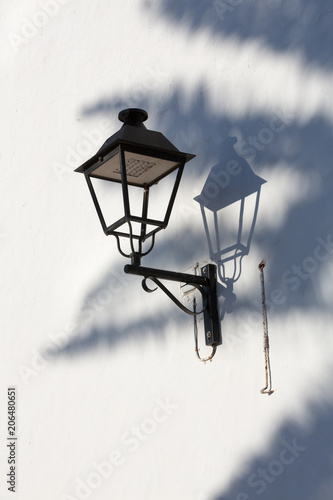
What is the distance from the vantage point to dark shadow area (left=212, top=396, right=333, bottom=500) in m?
2.27

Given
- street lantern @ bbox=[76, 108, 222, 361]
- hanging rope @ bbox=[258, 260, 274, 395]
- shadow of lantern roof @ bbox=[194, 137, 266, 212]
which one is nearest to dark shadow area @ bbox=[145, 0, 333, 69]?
shadow of lantern roof @ bbox=[194, 137, 266, 212]

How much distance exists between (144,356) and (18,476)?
125cm

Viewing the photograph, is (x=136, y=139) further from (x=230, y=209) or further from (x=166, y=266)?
(x=166, y=266)

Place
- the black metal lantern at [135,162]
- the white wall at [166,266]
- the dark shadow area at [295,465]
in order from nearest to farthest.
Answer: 1. the dark shadow area at [295,465]
2. the white wall at [166,266]
3. the black metal lantern at [135,162]

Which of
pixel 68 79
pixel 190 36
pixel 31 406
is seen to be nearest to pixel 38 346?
pixel 31 406

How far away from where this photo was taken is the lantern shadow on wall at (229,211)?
276cm

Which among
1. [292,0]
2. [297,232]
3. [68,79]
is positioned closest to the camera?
[297,232]

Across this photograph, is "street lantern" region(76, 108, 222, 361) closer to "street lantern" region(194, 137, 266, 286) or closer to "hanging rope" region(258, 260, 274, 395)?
"street lantern" region(194, 137, 266, 286)

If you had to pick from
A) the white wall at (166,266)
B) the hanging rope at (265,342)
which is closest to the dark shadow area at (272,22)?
the white wall at (166,266)

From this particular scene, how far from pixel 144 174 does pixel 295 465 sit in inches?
43.2

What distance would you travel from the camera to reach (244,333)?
268 cm

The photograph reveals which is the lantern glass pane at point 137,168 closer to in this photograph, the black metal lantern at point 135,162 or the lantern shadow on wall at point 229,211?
the black metal lantern at point 135,162

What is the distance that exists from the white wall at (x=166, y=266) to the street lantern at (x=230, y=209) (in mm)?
47

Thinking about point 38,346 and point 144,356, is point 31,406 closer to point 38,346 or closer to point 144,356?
point 38,346
